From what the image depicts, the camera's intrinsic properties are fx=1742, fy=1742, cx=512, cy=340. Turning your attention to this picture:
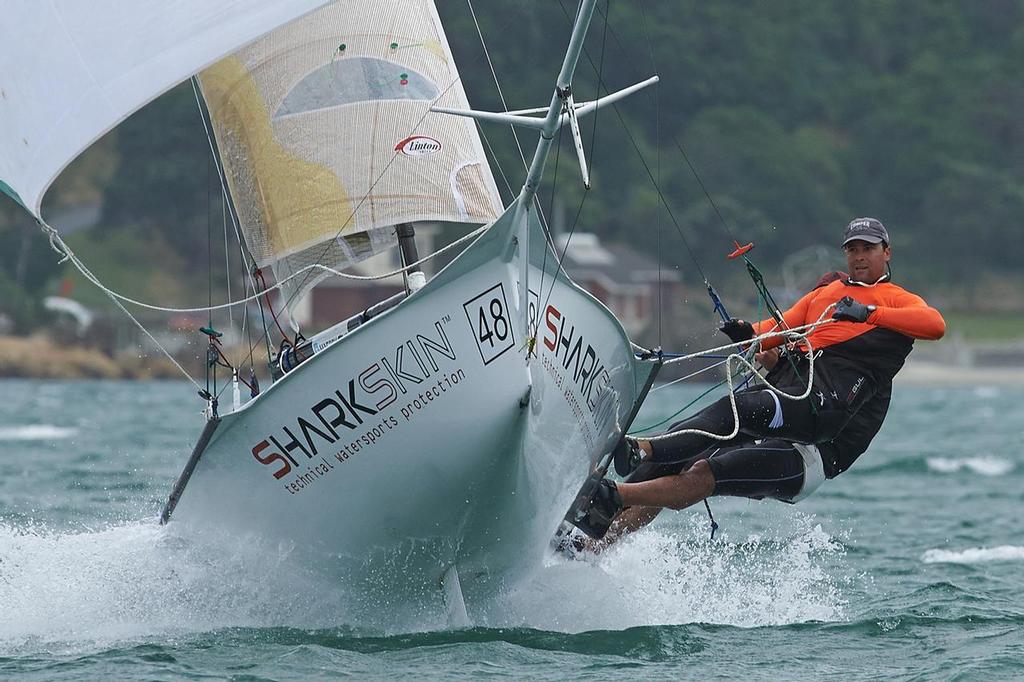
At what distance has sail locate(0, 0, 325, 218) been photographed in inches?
289

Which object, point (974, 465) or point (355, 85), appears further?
point (974, 465)

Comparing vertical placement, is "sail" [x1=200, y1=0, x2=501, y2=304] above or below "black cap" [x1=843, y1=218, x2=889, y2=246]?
above

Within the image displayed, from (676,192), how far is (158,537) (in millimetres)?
57135

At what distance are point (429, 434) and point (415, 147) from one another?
6.56 ft

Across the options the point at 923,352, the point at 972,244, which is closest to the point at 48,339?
the point at 923,352

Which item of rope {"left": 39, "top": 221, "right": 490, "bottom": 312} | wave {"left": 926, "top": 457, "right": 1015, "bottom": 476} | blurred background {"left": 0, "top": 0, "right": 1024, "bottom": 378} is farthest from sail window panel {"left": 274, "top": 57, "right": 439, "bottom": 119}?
blurred background {"left": 0, "top": 0, "right": 1024, "bottom": 378}

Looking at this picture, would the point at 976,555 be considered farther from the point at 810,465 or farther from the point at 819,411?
the point at 819,411

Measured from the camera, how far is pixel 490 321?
7.25 meters

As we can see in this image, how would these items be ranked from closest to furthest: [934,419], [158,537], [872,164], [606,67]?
1. [158,537]
2. [934,419]
3. [606,67]
4. [872,164]

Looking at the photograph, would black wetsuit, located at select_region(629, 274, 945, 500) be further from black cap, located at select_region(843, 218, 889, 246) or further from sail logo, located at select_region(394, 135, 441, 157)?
sail logo, located at select_region(394, 135, 441, 157)

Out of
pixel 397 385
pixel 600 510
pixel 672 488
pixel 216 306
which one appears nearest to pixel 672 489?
pixel 672 488

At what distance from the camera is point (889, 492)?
51.0ft

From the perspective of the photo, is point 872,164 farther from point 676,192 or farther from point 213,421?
point 213,421

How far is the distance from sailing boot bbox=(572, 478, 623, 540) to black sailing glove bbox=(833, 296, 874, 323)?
1246 millimetres
